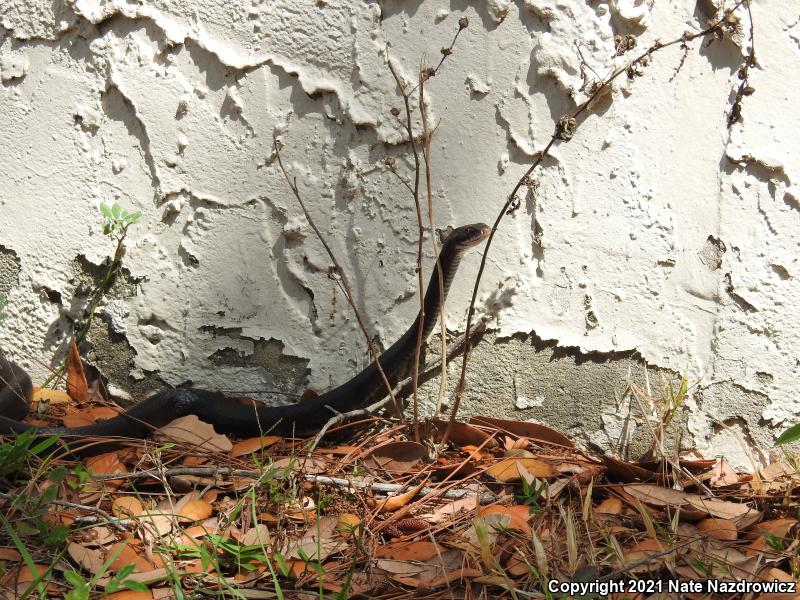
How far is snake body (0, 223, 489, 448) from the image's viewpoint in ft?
6.16

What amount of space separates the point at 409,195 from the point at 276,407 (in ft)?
2.13

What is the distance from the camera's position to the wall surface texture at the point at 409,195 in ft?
5.89

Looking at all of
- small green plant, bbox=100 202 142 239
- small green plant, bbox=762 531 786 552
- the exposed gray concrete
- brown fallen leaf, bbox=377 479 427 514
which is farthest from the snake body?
small green plant, bbox=762 531 786 552

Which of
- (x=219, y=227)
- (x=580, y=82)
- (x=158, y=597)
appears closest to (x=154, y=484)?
(x=158, y=597)

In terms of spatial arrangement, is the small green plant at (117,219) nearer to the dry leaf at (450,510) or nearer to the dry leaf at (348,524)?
the dry leaf at (348,524)

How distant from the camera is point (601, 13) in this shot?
1.76m

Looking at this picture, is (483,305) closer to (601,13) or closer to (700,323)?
(700,323)

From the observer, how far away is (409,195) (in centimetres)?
190

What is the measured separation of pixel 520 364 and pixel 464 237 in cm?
37

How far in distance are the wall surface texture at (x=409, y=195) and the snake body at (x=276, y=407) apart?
0.25 feet

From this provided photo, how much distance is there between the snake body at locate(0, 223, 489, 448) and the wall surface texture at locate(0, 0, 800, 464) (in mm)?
76

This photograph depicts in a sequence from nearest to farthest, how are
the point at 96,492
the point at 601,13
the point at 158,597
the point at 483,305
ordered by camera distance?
the point at 158,597, the point at 96,492, the point at 601,13, the point at 483,305

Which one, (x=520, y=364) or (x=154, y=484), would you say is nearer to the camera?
(x=154, y=484)

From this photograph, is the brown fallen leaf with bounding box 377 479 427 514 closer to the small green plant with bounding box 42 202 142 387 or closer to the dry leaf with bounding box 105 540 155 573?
the dry leaf with bounding box 105 540 155 573
